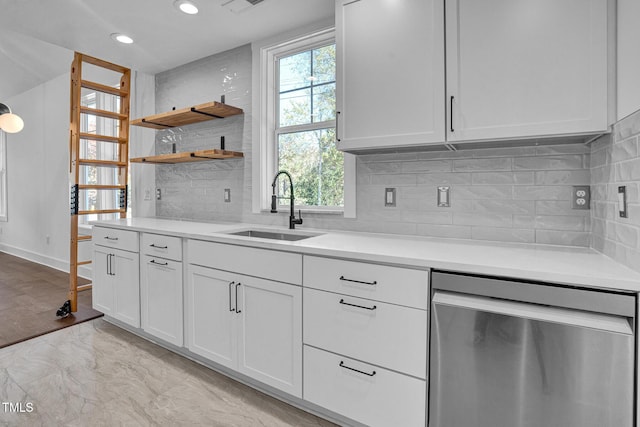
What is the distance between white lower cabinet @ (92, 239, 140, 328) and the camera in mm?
2598

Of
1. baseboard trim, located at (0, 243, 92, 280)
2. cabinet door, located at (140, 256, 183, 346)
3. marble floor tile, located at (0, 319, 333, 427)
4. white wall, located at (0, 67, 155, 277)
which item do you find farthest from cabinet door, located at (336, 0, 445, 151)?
baseboard trim, located at (0, 243, 92, 280)

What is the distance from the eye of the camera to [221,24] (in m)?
2.55

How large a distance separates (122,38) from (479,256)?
10.7ft

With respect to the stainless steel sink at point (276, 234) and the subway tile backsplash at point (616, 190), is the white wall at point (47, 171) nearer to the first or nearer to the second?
the stainless steel sink at point (276, 234)

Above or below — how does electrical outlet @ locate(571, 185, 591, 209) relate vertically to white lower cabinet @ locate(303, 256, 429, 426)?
above

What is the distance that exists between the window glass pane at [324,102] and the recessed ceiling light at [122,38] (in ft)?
5.60

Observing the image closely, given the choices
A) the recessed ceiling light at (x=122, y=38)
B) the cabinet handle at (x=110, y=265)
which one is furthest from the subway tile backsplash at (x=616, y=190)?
the recessed ceiling light at (x=122, y=38)

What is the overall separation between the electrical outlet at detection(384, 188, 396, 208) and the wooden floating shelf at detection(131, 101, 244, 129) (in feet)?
5.08

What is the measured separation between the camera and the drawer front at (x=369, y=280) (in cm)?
141

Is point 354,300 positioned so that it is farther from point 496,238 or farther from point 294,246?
point 496,238

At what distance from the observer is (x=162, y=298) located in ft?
7.84

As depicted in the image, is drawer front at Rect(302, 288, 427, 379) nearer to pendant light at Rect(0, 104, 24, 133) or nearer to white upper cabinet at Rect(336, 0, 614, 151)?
white upper cabinet at Rect(336, 0, 614, 151)

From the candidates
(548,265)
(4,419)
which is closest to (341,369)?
(548,265)

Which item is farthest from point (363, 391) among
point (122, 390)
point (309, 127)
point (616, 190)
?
point (309, 127)
